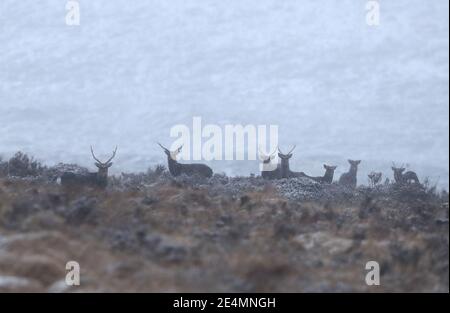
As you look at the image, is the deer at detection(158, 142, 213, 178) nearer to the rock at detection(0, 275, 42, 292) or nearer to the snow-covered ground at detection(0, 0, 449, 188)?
the snow-covered ground at detection(0, 0, 449, 188)

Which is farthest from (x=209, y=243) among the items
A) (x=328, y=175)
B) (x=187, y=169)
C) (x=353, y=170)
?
(x=353, y=170)

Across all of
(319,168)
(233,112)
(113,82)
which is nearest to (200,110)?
(233,112)

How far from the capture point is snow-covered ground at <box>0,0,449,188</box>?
28922 mm

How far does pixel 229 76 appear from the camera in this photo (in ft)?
107

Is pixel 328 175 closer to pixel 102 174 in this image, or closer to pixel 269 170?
pixel 269 170

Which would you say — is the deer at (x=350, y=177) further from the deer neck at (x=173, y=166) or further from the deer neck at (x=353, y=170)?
the deer neck at (x=173, y=166)

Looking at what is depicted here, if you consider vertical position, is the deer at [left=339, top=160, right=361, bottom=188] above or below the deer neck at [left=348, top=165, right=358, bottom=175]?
below

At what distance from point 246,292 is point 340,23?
88.8ft

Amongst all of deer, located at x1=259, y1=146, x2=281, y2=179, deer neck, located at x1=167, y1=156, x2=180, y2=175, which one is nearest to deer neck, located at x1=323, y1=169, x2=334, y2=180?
deer, located at x1=259, y1=146, x2=281, y2=179

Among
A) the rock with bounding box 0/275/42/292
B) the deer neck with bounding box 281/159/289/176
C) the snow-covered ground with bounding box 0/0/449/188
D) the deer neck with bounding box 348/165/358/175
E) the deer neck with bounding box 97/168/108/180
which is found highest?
the snow-covered ground with bounding box 0/0/449/188

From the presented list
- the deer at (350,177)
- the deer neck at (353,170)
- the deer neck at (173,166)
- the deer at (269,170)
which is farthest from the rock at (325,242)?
the deer neck at (353,170)

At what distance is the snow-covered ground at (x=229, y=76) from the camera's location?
94.9 feet

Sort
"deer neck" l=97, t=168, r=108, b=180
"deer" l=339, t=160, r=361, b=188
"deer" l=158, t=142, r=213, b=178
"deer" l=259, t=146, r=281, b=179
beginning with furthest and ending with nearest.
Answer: "deer" l=339, t=160, r=361, b=188 → "deer" l=259, t=146, r=281, b=179 → "deer" l=158, t=142, r=213, b=178 → "deer neck" l=97, t=168, r=108, b=180

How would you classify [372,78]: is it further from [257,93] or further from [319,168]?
[319,168]
